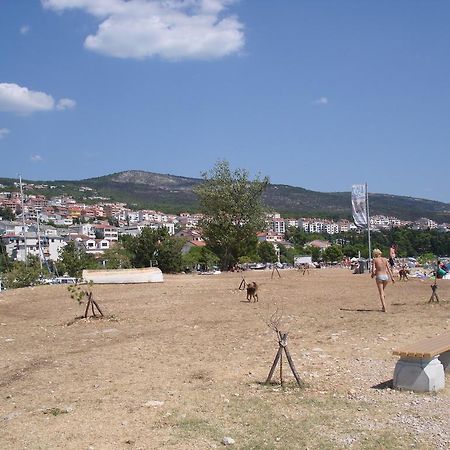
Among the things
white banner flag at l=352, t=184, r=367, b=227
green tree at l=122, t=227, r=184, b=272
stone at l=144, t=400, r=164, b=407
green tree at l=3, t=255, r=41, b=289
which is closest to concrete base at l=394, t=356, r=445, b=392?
stone at l=144, t=400, r=164, b=407

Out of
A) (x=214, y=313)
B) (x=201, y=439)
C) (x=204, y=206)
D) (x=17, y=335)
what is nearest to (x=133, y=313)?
(x=214, y=313)

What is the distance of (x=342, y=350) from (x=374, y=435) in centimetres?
397

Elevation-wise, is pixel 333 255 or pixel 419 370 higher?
pixel 419 370

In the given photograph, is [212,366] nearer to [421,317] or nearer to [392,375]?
[392,375]

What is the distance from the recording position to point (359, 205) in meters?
36.9

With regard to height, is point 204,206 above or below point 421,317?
above

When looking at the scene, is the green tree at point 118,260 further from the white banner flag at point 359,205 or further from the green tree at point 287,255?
the green tree at point 287,255

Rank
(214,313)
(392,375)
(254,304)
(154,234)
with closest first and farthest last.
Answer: (392,375) → (214,313) → (254,304) → (154,234)

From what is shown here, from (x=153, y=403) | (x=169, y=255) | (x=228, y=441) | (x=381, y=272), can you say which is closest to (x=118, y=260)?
(x=169, y=255)

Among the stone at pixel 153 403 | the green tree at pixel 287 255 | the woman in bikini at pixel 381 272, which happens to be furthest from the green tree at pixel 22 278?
the green tree at pixel 287 255

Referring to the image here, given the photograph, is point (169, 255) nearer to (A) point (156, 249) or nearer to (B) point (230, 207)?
(A) point (156, 249)

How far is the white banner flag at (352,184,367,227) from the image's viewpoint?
36.6 metres

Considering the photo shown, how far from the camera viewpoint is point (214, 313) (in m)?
14.9

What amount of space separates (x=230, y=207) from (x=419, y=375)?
1471 inches
